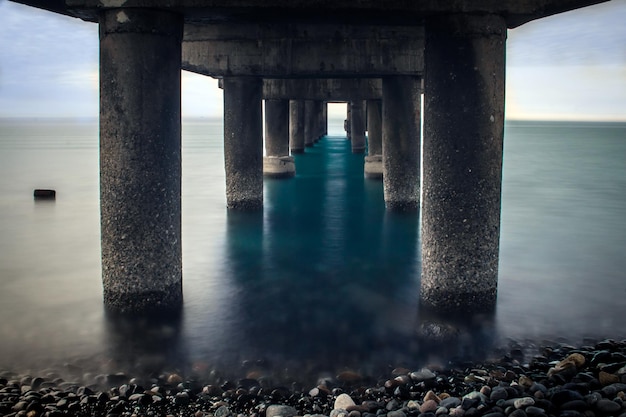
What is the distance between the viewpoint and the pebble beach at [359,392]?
5625mm

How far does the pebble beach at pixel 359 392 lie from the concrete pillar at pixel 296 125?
2640cm

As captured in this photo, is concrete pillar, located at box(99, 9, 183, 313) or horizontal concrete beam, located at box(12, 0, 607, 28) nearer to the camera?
horizontal concrete beam, located at box(12, 0, 607, 28)

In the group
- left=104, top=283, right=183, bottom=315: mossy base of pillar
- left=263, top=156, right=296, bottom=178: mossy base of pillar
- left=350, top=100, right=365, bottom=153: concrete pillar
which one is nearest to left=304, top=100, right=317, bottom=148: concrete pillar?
left=350, top=100, right=365, bottom=153: concrete pillar

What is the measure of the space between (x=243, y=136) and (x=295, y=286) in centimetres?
654

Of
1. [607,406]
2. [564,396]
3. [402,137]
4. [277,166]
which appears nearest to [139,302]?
[564,396]

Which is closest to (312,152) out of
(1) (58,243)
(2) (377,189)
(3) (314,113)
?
(3) (314,113)

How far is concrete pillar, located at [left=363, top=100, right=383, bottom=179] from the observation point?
22.9 m

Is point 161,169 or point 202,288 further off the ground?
point 161,169

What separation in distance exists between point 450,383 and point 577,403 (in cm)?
122

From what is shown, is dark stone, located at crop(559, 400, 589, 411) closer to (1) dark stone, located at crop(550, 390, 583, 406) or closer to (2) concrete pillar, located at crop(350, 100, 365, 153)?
(1) dark stone, located at crop(550, 390, 583, 406)

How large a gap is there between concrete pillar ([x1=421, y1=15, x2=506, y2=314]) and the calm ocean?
605mm

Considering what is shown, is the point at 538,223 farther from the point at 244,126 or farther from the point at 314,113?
the point at 314,113

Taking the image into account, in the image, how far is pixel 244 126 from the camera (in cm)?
1591

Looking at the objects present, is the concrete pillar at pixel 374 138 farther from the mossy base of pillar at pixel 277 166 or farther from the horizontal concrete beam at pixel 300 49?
the horizontal concrete beam at pixel 300 49
